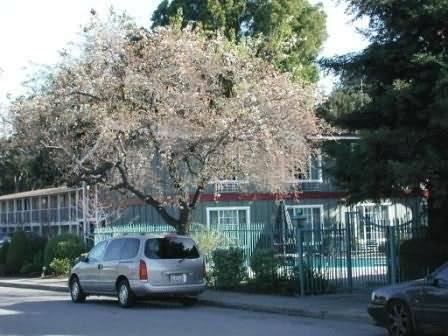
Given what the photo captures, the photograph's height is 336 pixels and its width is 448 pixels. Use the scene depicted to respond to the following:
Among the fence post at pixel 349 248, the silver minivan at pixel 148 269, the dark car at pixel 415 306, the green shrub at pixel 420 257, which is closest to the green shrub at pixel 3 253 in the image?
the silver minivan at pixel 148 269

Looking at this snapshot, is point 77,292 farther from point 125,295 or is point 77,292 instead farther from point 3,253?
point 3,253

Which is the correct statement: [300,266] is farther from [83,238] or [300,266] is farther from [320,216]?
[320,216]

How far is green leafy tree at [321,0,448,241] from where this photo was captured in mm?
A: 15008

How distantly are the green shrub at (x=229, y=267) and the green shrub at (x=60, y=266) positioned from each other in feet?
32.1

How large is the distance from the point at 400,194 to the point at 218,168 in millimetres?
6923

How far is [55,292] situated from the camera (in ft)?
80.8

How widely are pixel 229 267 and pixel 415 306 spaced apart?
393 inches

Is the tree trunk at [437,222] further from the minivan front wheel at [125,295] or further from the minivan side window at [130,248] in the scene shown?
the minivan front wheel at [125,295]

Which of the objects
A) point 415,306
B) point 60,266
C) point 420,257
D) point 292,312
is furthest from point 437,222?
point 60,266

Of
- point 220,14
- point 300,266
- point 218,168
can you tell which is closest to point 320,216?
point 220,14

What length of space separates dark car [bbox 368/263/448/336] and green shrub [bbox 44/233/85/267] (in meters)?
19.0

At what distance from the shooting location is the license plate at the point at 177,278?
1811 centimetres

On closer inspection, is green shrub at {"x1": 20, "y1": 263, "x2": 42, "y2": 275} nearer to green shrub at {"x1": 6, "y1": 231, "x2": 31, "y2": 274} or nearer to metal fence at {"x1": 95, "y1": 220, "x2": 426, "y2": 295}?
green shrub at {"x1": 6, "y1": 231, "x2": 31, "y2": 274}

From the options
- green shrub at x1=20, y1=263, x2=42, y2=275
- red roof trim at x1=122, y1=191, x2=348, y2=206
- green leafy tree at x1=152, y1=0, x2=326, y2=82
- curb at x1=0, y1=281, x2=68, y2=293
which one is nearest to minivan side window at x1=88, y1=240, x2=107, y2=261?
curb at x1=0, y1=281, x2=68, y2=293
